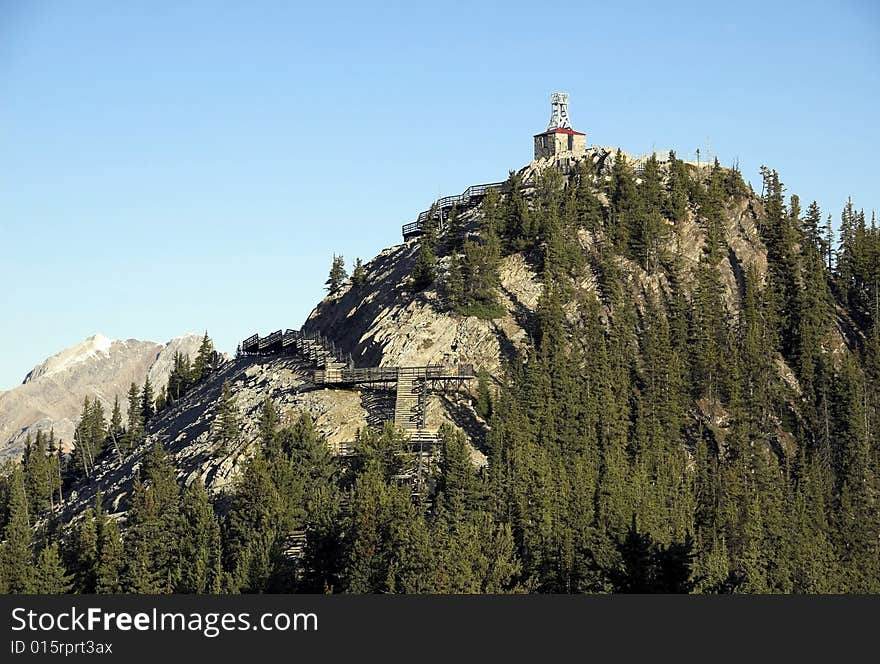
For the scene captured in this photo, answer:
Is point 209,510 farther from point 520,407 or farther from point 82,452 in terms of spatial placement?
point 82,452

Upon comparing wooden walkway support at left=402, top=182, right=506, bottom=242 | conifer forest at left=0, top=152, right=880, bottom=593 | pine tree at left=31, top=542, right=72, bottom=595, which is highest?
wooden walkway support at left=402, top=182, right=506, bottom=242

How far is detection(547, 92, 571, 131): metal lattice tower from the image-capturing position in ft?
581

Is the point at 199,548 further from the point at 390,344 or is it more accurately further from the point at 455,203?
the point at 455,203

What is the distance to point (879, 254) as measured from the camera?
572 feet

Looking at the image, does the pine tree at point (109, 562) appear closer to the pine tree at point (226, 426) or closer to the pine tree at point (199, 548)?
the pine tree at point (199, 548)

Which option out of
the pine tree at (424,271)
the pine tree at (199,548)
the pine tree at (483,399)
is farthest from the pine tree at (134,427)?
the pine tree at (199,548)

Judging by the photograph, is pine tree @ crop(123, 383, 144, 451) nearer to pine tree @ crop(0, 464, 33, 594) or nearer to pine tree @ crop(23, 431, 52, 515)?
pine tree @ crop(23, 431, 52, 515)

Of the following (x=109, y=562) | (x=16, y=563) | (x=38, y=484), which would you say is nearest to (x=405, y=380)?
(x=109, y=562)

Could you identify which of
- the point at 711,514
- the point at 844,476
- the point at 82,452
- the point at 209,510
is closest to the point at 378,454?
the point at 209,510

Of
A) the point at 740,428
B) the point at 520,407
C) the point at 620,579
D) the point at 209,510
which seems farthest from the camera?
the point at 740,428

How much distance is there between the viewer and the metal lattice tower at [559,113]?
17712 cm

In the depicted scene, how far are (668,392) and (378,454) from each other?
4443 centimetres

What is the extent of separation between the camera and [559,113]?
584ft

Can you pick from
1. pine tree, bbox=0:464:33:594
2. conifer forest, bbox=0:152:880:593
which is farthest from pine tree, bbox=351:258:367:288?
pine tree, bbox=0:464:33:594
